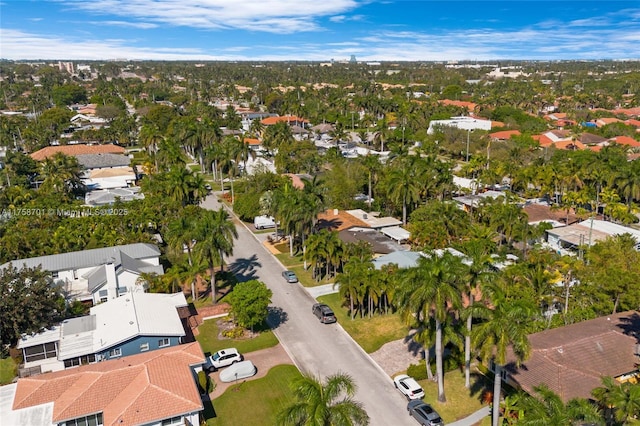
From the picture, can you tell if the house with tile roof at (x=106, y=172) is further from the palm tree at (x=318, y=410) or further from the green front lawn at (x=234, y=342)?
the palm tree at (x=318, y=410)

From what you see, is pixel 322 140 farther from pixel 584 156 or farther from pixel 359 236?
pixel 359 236

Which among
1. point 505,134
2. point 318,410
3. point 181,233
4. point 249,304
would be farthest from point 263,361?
point 505,134

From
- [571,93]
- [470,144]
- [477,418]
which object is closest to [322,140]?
[470,144]

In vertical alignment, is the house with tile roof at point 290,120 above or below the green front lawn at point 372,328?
above

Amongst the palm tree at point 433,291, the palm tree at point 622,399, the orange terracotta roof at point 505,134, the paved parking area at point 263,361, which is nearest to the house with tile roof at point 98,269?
the paved parking area at point 263,361

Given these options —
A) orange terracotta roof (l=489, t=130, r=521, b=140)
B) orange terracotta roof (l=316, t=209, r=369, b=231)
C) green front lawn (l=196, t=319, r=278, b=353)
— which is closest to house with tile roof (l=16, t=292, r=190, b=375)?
green front lawn (l=196, t=319, r=278, b=353)

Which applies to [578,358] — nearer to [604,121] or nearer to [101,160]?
[101,160]
